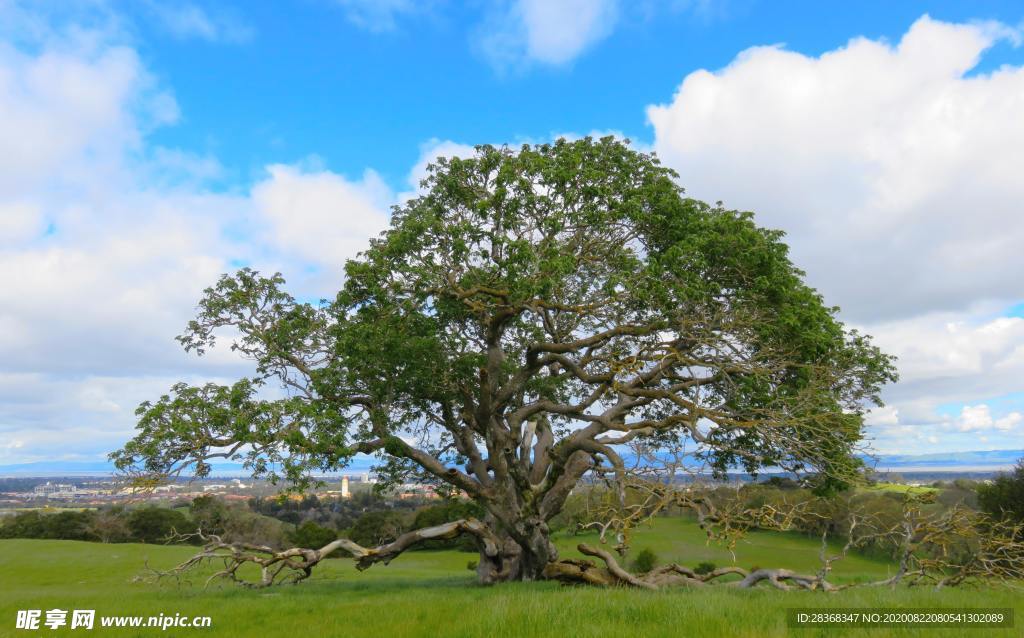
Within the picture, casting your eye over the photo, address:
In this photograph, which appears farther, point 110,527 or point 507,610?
point 110,527

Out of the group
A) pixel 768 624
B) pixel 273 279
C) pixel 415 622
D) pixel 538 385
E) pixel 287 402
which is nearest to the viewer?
pixel 768 624

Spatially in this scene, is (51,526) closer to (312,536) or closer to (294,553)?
(312,536)

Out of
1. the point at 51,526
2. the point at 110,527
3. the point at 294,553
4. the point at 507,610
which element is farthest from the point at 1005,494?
the point at 51,526

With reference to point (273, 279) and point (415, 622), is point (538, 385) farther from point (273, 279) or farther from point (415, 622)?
point (415, 622)

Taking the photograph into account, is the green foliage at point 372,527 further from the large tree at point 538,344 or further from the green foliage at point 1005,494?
the green foliage at point 1005,494

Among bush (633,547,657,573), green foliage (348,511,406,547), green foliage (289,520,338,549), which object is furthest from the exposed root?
green foliage (348,511,406,547)

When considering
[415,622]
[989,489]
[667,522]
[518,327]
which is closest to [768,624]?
[415,622]

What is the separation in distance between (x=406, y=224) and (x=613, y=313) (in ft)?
21.8

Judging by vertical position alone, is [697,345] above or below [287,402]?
above

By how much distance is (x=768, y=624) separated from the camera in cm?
866

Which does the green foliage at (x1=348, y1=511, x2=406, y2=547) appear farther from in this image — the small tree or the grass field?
the grass field

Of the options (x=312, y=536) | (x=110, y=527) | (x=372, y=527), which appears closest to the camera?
(x=312, y=536)

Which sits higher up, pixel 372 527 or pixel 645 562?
pixel 645 562

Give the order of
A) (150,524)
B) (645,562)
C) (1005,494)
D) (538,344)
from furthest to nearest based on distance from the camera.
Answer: (150,524) < (1005,494) < (645,562) < (538,344)
